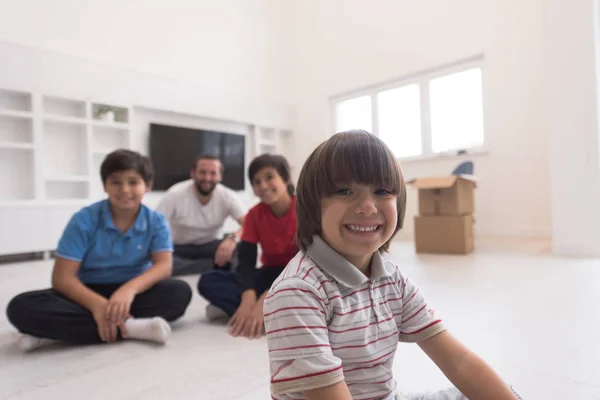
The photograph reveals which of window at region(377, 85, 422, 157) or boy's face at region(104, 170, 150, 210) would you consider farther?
window at region(377, 85, 422, 157)

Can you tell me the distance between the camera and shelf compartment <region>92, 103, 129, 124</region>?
4.10 m

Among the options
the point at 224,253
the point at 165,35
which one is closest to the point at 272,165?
the point at 224,253

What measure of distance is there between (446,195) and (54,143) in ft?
12.1

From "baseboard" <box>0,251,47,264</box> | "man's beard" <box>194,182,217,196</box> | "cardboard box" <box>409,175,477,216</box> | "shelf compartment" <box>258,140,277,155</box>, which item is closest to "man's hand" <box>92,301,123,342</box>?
"man's beard" <box>194,182,217,196</box>

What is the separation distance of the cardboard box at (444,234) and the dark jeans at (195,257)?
170cm

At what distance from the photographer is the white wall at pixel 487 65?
3885 mm

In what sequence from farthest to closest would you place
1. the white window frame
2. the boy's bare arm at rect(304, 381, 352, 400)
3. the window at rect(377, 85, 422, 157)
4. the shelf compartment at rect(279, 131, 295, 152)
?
the shelf compartment at rect(279, 131, 295, 152)
the window at rect(377, 85, 422, 157)
the white window frame
the boy's bare arm at rect(304, 381, 352, 400)

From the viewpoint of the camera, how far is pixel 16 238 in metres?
3.38

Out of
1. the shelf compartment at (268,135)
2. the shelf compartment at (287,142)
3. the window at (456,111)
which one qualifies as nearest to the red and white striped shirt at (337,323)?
the window at (456,111)

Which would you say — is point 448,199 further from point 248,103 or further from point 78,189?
point 78,189

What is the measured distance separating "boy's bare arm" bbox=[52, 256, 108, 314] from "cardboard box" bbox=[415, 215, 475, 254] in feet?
8.53

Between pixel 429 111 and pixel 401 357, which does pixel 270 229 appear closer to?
pixel 401 357

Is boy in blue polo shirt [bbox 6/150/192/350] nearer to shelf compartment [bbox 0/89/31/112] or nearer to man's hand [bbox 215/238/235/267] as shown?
man's hand [bbox 215/238/235/267]

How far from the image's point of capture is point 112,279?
146 cm
